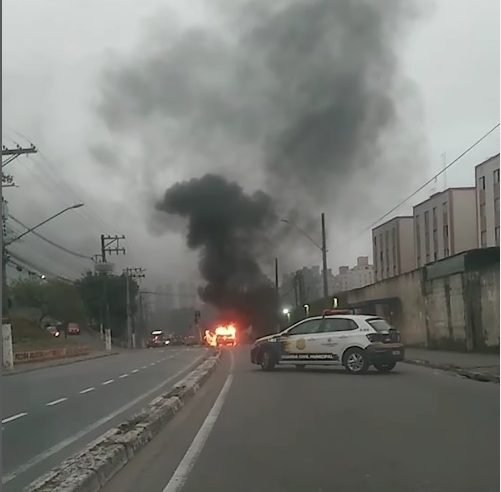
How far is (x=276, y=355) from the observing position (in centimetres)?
2281

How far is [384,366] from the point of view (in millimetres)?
21203

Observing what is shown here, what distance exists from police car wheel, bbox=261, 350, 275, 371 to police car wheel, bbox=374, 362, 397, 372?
307 cm

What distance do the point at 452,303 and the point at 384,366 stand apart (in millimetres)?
11585

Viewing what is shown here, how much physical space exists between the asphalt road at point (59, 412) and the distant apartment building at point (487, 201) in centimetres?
3683

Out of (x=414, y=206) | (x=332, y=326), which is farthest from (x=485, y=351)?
(x=414, y=206)

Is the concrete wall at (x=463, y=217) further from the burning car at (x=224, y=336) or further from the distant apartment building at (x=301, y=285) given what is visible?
the burning car at (x=224, y=336)

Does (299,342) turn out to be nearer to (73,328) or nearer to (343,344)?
(343,344)

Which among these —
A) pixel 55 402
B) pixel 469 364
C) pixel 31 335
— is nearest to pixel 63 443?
pixel 55 402

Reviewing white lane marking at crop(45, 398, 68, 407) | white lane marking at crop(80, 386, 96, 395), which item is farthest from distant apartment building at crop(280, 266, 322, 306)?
white lane marking at crop(45, 398, 68, 407)

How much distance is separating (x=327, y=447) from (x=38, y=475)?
3.14 m

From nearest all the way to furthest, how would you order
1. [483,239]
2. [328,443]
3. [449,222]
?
[328,443], [483,239], [449,222]

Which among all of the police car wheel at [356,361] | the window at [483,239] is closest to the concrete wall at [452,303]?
the police car wheel at [356,361]

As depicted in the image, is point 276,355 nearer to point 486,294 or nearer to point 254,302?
point 486,294

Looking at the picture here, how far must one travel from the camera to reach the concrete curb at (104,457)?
22.2ft
